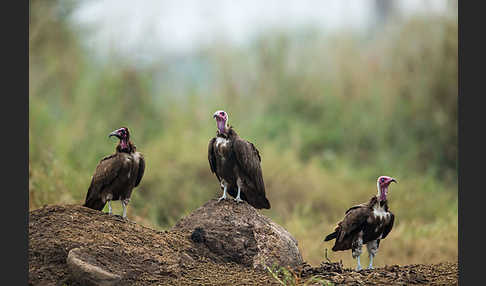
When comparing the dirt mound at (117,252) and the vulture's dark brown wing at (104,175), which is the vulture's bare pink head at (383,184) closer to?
the dirt mound at (117,252)

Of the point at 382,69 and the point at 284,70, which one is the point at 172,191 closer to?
the point at 284,70

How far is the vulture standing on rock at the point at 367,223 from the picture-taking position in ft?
16.1

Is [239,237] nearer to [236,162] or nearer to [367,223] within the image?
[236,162]

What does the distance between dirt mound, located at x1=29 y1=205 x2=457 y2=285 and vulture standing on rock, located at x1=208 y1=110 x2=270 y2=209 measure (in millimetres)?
574

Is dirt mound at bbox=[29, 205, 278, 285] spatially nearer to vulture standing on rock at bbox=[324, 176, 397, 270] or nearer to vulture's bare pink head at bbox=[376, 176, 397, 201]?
vulture standing on rock at bbox=[324, 176, 397, 270]

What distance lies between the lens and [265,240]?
4.98m

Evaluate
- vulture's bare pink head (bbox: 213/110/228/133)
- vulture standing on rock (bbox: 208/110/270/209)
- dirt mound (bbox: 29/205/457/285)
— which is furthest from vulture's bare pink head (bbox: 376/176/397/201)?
vulture's bare pink head (bbox: 213/110/228/133)

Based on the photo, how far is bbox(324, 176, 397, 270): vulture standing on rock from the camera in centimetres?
489

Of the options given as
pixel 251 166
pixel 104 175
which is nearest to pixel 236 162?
pixel 251 166

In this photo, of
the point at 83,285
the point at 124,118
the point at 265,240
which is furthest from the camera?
the point at 124,118

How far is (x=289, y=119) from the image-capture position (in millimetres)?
11734

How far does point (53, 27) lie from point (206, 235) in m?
7.05

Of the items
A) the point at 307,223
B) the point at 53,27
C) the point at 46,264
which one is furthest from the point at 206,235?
the point at 53,27

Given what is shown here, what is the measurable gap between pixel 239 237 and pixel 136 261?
2.95 feet
